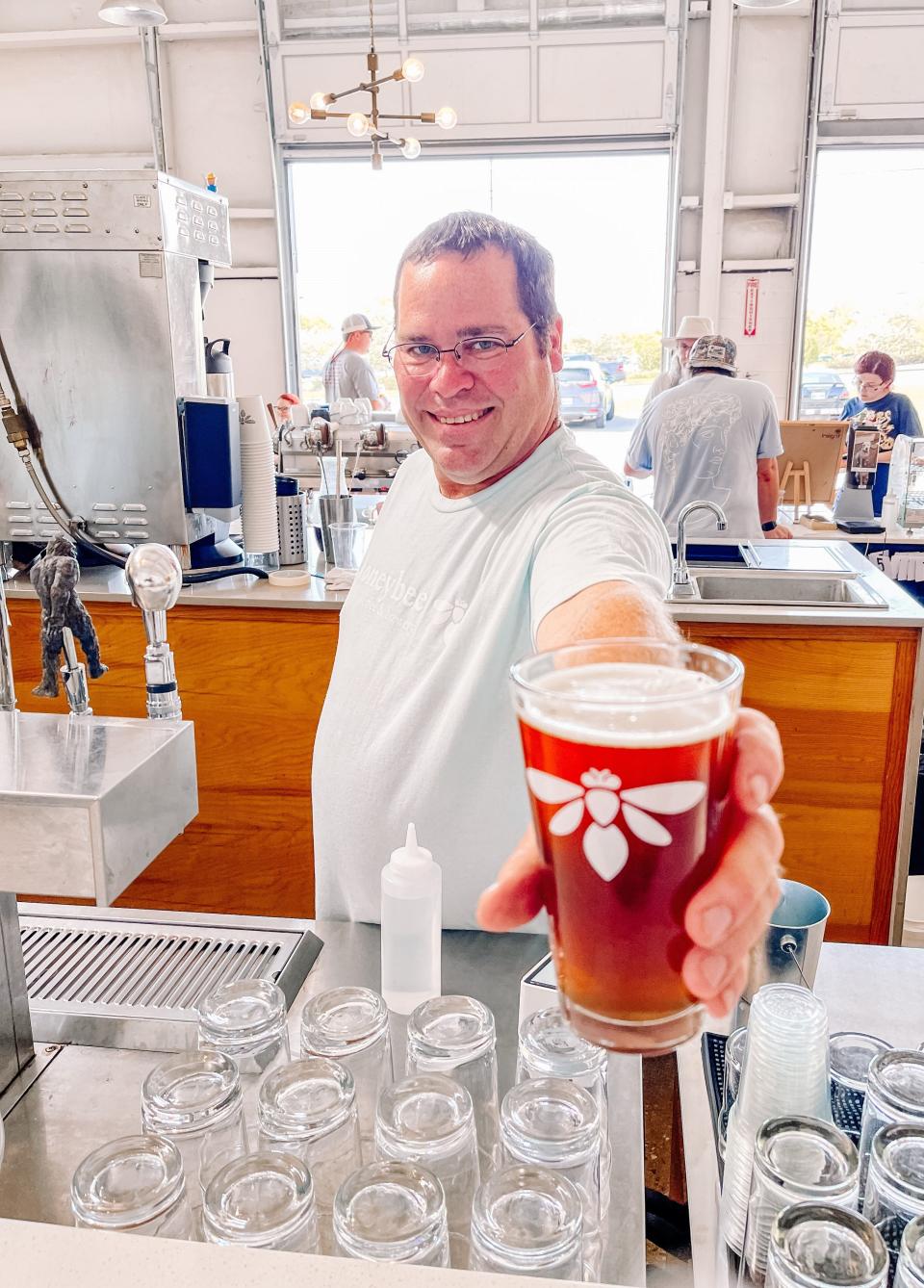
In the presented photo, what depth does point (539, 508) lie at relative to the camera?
1.39m

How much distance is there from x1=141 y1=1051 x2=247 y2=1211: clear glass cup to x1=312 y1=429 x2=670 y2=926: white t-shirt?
2.05 feet

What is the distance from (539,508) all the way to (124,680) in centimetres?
210

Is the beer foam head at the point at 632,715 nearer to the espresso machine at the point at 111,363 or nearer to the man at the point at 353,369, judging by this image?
the espresso machine at the point at 111,363

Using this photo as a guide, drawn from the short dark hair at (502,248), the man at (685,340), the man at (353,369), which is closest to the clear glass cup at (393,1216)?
the short dark hair at (502,248)

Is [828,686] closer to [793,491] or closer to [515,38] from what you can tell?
[793,491]

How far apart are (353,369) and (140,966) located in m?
7.08

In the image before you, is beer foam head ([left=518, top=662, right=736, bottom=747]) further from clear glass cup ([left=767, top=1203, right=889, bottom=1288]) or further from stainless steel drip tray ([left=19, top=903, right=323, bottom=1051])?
stainless steel drip tray ([left=19, top=903, right=323, bottom=1051])

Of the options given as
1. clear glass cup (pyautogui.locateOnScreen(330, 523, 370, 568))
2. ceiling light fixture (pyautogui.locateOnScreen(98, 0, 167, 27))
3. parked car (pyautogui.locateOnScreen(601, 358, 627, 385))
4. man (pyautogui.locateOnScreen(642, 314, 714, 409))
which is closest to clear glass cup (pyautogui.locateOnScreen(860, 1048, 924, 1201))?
clear glass cup (pyautogui.locateOnScreen(330, 523, 370, 568))

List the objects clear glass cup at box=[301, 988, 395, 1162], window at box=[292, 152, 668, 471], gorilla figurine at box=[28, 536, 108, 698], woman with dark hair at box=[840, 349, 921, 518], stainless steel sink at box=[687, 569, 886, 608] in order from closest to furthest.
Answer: clear glass cup at box=[301, 988, 395, 1162], gorilla figurine at box=[28, 536, 108, 698], stainless steel sink at box=[687, 569, 886, 608], woman with dark hair at box=[840, 349, 921, 518], window at box=[292, 152, 668, 471]

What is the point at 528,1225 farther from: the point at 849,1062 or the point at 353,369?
the point at 353,369

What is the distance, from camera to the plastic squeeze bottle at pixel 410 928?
1152mm

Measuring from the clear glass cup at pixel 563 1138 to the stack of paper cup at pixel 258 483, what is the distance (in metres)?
2.55

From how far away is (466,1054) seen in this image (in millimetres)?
958

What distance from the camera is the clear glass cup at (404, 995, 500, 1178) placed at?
0.96 m
